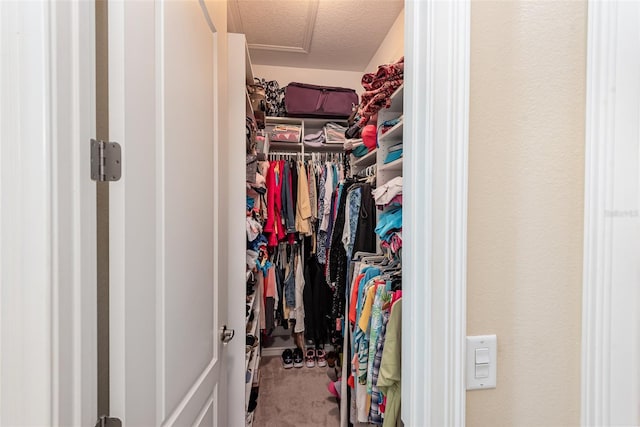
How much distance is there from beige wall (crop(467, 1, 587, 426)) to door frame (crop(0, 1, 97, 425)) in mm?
696

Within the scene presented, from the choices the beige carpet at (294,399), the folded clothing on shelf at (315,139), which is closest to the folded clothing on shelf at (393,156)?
the folded clothing on shelf at (315,139)

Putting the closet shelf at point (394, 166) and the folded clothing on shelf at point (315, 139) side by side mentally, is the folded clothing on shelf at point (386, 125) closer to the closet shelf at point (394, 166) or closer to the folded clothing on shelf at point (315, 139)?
the closet shelf at point (394, 166)

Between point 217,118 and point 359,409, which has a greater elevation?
point 217,118

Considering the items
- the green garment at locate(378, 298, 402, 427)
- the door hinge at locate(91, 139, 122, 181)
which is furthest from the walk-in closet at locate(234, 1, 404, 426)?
the door hinge at locate(91, 139, 122, 181)

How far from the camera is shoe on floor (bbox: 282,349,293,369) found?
8.43 feet

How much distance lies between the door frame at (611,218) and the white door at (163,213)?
89cm

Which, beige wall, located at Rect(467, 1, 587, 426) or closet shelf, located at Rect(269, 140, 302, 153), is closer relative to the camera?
beige wall, located at Rect(467, 1, 587, 426)

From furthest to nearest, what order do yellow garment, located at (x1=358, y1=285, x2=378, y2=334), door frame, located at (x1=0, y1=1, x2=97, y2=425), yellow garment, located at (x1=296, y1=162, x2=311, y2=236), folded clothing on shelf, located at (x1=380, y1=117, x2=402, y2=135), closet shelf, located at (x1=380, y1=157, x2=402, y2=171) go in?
yellow garment, located at (x1=296, y1=162, x2=311, y2=236), folded clothing on shelf, located at (x1=380, y1=117, x2=402, y2=135), closet shelf, located at (x1=380, y1=157, x2=402, y2=171), yellow garment, located at (x1=358, y1=285, x2=378, y2=334), door frame, located at (x1=0, y1=1, x2=97, y2=425)

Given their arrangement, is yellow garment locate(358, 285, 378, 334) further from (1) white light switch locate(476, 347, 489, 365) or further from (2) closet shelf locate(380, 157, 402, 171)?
(1) white light switch locate(476, 347, 489, 365)

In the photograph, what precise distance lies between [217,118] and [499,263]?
0.98 metres

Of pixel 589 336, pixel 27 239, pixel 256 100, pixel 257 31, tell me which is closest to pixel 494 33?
pixel 589 336

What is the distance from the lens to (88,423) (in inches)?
19.3

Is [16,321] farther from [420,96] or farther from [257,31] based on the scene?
[257,31]

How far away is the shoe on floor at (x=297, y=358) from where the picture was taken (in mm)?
2582
